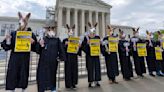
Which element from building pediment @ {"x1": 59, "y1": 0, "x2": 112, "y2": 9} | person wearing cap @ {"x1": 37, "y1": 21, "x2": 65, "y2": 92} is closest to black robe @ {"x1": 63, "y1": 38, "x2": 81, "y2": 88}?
person wearing cap @ {"x1": 37, "y1": 21, "x2": 65, "y2": 92}

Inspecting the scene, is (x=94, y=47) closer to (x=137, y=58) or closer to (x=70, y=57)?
(x=70, y=57)

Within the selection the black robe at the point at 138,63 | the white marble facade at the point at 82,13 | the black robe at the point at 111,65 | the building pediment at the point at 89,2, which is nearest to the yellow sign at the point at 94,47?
the black robe at the point at 111,65

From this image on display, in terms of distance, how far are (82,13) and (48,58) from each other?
A: 38506mm

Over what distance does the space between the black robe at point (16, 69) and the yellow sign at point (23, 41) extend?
0.36 feet

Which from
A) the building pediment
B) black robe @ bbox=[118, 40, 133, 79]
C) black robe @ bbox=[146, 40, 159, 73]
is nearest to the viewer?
black robe @ bbox=[118, 40, 133, 79]

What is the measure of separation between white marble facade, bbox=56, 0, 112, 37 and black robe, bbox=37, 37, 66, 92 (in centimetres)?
3533

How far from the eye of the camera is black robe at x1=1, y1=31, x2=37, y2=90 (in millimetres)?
4215

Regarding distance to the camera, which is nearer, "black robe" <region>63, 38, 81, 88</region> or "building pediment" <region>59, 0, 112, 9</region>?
"black robe" <region>63, 38, 81, 88</region>

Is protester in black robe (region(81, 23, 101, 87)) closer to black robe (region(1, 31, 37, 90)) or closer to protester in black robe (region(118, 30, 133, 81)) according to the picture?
protester in black robe (region(118, 30, 133, 81))

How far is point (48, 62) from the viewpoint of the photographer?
468 cm

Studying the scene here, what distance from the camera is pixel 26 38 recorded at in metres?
4.50

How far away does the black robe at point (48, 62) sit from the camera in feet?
15.0

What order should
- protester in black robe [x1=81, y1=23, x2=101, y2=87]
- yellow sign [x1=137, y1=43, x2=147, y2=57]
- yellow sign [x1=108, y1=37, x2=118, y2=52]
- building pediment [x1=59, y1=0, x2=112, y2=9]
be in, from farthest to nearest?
building pediment [x1=59, y1=0, x2=112, y2=9] → yellow sign [x1=137, y1=43, x2=147, y2=57] → yellow sign [x1=108, y1=37, x2=118, y2=52] → protester in black robe [x1=81, y1=23, x2=101, y2=87]

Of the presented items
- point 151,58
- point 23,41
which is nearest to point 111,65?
point 151,58
